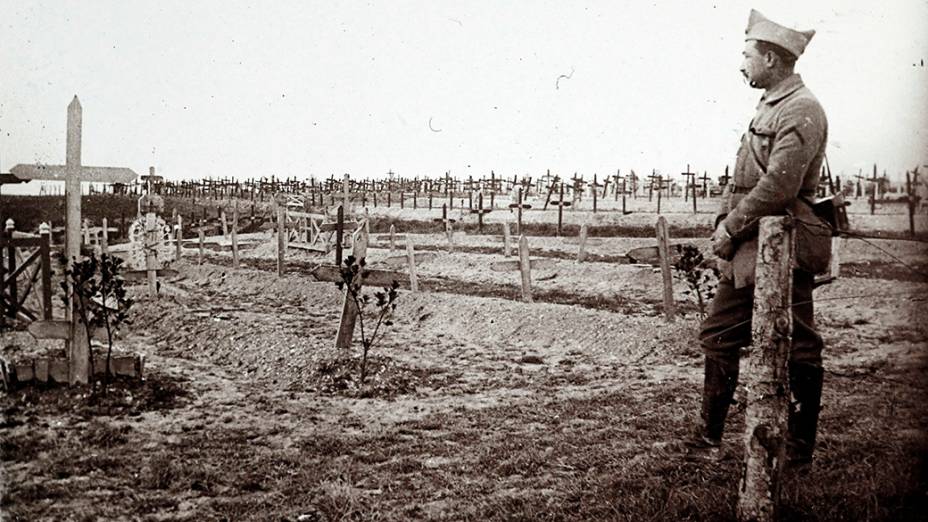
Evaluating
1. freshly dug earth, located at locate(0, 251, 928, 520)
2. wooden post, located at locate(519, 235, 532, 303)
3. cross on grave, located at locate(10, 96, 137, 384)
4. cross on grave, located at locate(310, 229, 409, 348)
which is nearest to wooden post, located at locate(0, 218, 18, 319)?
freshly dug earth, located at locate(0, 251, 928, 520)

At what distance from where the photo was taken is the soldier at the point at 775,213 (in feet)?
11.0

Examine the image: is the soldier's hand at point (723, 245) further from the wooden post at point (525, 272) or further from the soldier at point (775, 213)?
the wooden post at point (525, 272)

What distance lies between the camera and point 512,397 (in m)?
6.40

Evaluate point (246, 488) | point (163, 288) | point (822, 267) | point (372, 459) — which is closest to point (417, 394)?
point (372, 459)

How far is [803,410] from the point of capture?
139 inches

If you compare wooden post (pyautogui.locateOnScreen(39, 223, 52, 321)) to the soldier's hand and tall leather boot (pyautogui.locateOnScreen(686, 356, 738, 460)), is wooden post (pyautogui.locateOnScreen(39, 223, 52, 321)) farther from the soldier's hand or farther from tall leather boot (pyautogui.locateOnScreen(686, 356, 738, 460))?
the soldier's hand

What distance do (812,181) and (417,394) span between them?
413 cm

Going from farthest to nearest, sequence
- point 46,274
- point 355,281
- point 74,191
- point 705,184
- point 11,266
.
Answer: point 705,184 → point 11,266 → point 46,274 → point 355,281 → point 74,191

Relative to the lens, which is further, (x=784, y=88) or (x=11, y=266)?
(x=11, y=266)

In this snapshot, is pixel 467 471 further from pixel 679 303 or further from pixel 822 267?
pixel 679 303

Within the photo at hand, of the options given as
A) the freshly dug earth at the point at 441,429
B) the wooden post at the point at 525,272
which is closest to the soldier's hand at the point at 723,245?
the freshly dug earth at the point at 441,429

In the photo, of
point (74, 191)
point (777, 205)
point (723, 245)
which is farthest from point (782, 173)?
point (74, 191)

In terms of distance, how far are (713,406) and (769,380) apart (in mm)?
923

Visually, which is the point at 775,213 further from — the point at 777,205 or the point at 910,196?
the point at 910,196
